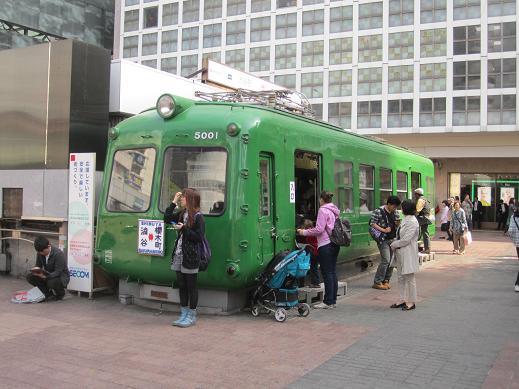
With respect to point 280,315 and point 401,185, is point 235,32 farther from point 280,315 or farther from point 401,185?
point 280,315

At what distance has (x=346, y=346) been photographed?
611 centimetres

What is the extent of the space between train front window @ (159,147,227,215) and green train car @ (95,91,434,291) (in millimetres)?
13

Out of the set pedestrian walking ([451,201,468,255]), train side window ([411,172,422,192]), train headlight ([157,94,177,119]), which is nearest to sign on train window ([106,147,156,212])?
train headlight ([157,94,177,119])

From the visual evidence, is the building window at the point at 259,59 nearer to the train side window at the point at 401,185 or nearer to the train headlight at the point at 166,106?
the train side window at the point at 401,185

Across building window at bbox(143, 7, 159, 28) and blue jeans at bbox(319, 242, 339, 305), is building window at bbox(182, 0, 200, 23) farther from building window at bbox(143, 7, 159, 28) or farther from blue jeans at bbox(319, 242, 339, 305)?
blue jeans at bbox(319, 242, 339, 305)

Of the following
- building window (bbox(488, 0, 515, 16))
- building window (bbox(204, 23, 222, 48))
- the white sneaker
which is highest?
building window (bbox(204, 23, 222, 48))

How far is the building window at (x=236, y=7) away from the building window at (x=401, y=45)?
1018 cm

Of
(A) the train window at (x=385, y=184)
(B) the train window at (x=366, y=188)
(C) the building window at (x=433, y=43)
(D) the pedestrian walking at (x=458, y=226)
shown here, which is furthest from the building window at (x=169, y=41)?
(B) the train window at (x=366, y=188)

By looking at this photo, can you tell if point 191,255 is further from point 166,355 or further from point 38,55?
point 38,55

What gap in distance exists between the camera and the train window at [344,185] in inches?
377

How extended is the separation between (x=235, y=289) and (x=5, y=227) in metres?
5.42

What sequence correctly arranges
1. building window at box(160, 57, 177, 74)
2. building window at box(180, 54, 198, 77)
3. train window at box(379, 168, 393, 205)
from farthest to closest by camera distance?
building window at box(160, 57, 177, 74)
building window at box(180, 54, 198, 77)
train window at box(379, 168, 393, 205)

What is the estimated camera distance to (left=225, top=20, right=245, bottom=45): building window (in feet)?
122

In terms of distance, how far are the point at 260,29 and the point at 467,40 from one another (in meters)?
12.9
